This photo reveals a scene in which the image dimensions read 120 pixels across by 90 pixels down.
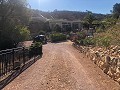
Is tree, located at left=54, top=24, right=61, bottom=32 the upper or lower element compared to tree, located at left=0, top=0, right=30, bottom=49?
lower

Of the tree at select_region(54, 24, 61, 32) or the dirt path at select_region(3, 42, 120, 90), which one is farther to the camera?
the tree at select_region(54, 24, 61, 32)

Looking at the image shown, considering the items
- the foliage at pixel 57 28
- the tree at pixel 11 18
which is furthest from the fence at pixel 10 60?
the foliage at pixel 57 28

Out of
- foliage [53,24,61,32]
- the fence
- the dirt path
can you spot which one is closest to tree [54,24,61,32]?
foliage [53,24,61,32]

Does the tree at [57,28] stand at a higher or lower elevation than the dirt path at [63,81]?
lower

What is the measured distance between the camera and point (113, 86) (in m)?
12.3

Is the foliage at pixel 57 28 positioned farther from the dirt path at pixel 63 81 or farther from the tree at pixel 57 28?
the dirt path at pixel 63 81

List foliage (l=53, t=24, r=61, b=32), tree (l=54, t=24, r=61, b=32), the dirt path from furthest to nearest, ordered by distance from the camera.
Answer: tree (l=54, t=24, r=61, b=32)
foliage (l=53, t=24, r=61, b=32)
the dirt path

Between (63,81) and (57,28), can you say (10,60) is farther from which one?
(57,28)

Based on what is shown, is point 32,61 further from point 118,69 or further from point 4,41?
point 4,41

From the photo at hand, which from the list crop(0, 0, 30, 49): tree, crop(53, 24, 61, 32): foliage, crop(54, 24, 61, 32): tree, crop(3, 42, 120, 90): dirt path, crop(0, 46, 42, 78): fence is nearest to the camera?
crop(3, 42, 120, 90): dirt path

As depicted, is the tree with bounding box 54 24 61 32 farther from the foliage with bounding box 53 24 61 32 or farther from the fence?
the fence

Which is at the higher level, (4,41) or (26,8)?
(26,8)

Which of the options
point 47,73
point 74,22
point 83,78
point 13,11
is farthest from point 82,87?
point 74,22

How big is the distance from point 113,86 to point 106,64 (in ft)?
11.2
